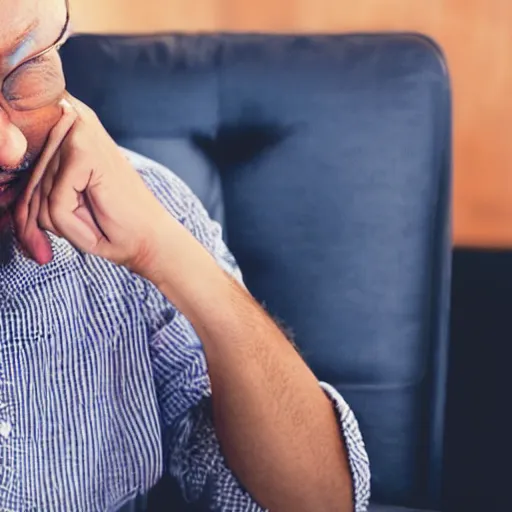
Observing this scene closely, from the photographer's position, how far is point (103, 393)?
69 cm

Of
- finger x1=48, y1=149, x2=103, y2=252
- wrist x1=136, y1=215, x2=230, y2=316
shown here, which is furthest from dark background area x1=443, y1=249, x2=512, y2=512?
finger x1=48, y1=149, x2=103, y2=252

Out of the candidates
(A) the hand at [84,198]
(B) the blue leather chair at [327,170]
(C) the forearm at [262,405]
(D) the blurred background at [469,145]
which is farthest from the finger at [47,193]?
(D) the blurred background at [469,145]

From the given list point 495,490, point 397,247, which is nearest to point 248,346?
point 397,247

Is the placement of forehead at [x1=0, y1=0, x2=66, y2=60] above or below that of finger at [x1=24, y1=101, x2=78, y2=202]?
above

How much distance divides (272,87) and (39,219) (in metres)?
0.32

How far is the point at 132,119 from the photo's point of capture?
81 centimetres

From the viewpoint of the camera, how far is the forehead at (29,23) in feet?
1.58

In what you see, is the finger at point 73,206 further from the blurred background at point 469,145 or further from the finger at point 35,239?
the blurred background at point 469,145

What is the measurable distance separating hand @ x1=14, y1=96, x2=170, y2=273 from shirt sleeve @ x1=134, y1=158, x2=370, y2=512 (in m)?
0.13

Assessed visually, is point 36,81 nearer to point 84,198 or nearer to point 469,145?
point 84,198

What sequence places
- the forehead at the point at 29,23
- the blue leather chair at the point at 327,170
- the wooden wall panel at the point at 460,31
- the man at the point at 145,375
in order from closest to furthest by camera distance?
the forehead at the point at 29,23 → the man at the point at 145,375 → the blue leather chair at the point at 327,170 → the wooden wall panel at the point at 460,31

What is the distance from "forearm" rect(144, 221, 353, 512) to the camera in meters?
0.63

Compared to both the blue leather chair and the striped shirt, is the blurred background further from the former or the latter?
the striped shirt

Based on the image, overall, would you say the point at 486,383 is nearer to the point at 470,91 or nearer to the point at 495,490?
the point at 495,490
